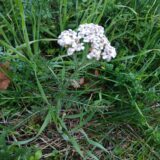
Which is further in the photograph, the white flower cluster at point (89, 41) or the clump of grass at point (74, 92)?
the clump of grass at point (74, 92)

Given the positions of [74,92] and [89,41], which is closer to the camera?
[89,41]

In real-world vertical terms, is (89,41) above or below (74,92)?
above

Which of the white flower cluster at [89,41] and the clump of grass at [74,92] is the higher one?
the white flower cluster at [89,41]

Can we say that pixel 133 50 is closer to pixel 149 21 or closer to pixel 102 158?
pixel 149 21
